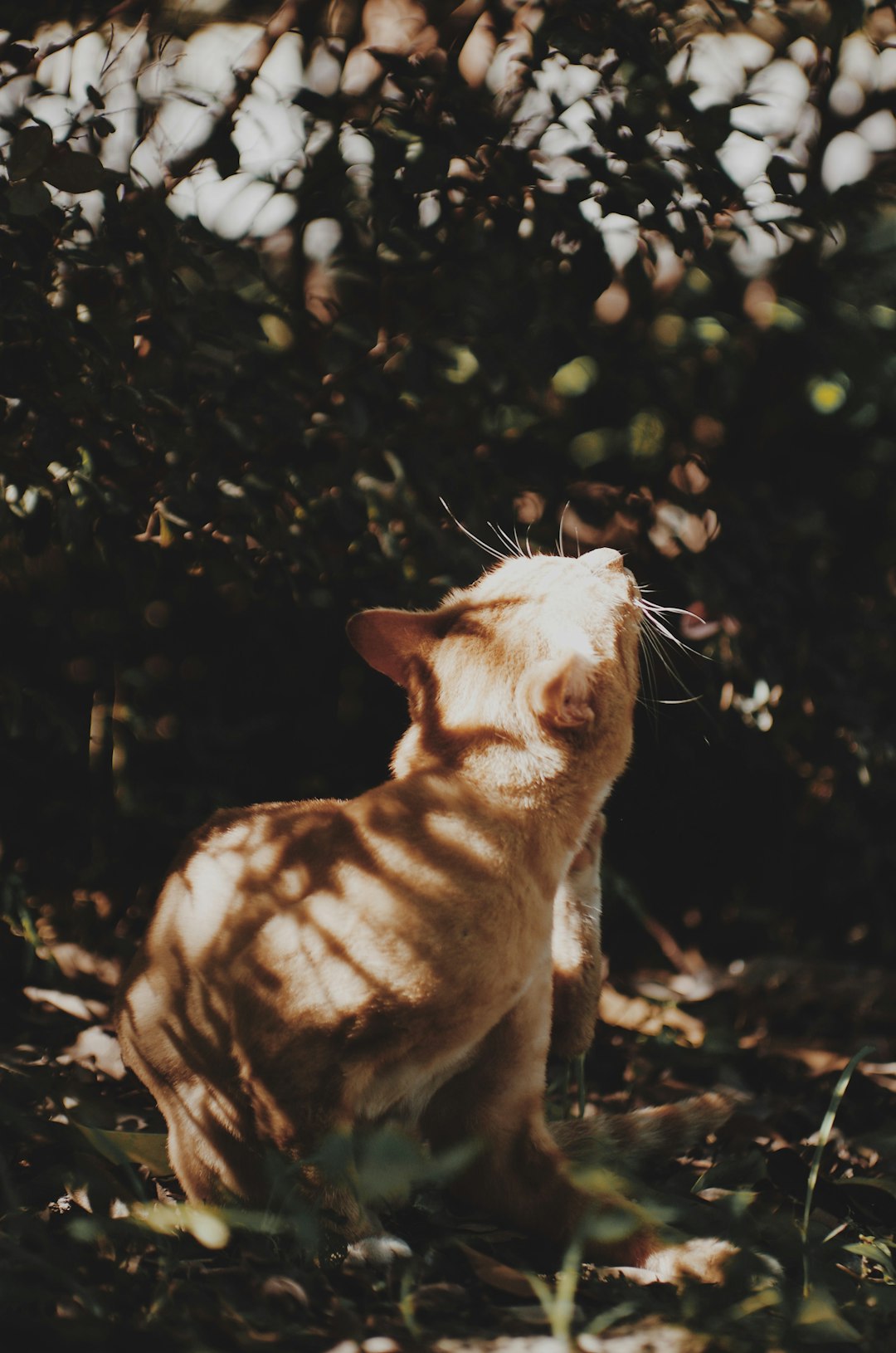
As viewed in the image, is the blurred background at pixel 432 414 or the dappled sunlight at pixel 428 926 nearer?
the dappled sunlight at pixel 428 926

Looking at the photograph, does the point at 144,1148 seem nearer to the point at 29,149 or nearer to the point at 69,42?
the point at 29,149

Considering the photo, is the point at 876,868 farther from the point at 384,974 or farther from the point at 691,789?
the point at 384,974

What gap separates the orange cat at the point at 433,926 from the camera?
1.57 m

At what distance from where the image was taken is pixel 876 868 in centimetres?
330

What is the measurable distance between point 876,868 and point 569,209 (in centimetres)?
210

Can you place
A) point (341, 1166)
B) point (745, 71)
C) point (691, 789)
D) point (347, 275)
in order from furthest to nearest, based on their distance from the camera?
point (691, 789) → point (745, 71) → point (347, 275) → point (341, 1166)

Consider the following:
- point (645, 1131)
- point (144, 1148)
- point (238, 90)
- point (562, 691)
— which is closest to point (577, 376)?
point (238, 90)

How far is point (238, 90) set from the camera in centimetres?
214

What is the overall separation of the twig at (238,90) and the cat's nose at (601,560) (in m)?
1.00

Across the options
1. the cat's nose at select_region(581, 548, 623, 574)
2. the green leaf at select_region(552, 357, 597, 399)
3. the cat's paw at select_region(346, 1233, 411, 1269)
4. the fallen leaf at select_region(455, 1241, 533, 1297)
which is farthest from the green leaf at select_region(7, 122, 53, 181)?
the fallen leaf at select_region(455, 1241, 533, 1297)

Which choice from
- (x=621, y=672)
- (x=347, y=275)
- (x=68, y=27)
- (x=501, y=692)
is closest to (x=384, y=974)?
(x=501, y=692)

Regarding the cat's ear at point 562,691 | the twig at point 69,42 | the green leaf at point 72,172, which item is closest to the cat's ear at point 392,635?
the cat's ear at point 562,691

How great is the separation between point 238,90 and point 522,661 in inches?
49.2

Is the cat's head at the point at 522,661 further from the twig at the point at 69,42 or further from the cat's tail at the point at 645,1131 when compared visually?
the twig at the point at 69,42
